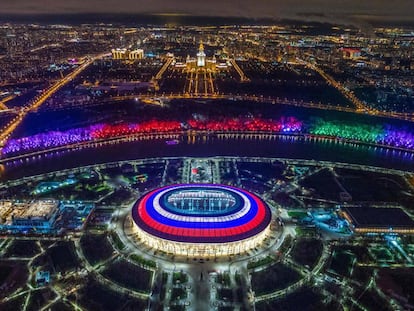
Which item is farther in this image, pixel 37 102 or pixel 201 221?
pixel 37 102

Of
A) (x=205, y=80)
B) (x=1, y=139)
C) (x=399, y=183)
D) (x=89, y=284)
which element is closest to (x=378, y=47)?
(x=205, y=80)

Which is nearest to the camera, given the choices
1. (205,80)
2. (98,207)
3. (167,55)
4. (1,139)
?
(98,207)

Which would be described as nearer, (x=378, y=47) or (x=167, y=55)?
(x=167, y=55)

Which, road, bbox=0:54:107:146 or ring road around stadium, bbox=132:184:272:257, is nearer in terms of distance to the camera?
ring road around stadium, bbox=132:184:272:257

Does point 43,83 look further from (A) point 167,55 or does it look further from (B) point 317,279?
(B) point 317,279

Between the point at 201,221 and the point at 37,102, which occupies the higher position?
the point at 201,221

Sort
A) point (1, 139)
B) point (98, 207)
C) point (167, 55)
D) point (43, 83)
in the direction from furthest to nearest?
point (167, 55) → point (43, 83) → point (1, 139) → point (98, 207)

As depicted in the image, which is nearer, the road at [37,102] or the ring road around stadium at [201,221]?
the ring road around stadium at [201,221]
